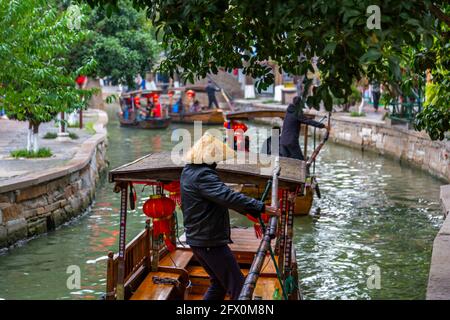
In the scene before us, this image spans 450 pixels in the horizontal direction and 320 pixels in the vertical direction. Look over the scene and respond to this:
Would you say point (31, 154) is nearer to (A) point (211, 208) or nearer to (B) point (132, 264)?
(B) point (132, 264)

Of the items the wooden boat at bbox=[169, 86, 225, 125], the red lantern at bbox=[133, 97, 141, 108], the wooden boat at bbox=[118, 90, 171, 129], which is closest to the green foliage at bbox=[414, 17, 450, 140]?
the wooden boat at bbox=[118, 90, 171, 129]

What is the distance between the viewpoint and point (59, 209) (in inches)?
555

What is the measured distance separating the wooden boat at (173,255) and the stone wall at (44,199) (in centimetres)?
424

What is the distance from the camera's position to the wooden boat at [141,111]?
32.5m

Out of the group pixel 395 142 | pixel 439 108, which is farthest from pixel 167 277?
pixel 395 142

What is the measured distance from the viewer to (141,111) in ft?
108

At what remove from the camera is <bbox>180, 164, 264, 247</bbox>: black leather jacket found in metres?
6.37

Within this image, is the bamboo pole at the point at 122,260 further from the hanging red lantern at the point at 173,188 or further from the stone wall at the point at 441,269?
the stone wall at the point at 441,269

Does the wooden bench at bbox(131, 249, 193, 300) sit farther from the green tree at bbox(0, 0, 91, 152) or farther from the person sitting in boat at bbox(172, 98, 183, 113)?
the person sitting in boat at bbox(172, 98, 183, 113)

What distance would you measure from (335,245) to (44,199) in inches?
185

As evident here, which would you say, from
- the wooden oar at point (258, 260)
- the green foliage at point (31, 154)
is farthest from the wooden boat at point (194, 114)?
the wooden oar at point (258, 260)

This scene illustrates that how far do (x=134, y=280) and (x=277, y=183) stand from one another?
188 cm

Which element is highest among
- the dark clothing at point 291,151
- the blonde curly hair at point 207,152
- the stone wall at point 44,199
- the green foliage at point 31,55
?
the green foliage at point 31,55

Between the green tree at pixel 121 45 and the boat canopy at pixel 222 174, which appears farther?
the green tree at pixel 121 45
